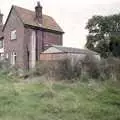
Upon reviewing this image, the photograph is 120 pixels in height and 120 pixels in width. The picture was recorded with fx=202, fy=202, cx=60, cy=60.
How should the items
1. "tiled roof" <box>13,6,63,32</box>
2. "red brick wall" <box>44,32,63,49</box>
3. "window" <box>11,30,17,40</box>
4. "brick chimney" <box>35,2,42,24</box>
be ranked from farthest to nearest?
"window" <box>11,30,17,40</box>, "red brick wall" <box>44,32,63,49</box>, "brick chimney" <box>35,2,42,24</box>, "tiled roof" <box>13,6,63,32</box>

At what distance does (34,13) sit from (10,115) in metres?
22.5

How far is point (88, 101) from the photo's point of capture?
8688 millimetres

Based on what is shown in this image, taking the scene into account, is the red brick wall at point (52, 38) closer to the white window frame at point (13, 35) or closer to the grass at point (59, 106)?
the white window frame at point (13, 35)

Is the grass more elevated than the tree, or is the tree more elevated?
the tree

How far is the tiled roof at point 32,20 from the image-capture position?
81.9ft

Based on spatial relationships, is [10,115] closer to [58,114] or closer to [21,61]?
[58,114]

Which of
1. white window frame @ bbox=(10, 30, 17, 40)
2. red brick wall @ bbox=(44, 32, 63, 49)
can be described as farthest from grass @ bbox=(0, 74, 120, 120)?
white window frame @ bbox=(10, 30, 17, 40)

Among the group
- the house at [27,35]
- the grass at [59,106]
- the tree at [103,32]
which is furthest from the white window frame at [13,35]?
the grass at [59,106]

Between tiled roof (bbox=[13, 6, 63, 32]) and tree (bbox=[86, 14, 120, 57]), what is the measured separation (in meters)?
6.40

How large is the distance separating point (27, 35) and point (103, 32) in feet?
44.2

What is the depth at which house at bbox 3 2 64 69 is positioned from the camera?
81.4 feet

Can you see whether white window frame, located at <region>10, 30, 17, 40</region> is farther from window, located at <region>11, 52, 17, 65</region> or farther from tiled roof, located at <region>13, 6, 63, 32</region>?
tiled roof, located at <region>13, 6, 63, 32</region>

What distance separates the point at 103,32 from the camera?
3244cm

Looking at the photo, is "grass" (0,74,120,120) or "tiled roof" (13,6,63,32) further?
"tiled roof" (13,6,63,32)
